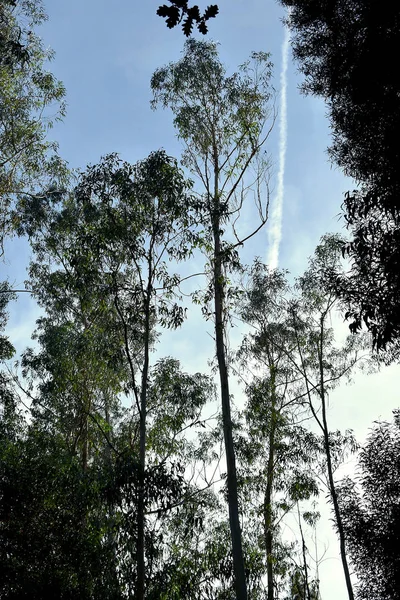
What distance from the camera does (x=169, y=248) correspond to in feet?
36.7

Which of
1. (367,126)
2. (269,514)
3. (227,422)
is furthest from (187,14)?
(269,514)

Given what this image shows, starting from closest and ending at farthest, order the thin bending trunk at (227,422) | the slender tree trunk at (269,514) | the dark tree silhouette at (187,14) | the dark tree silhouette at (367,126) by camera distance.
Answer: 1. the dark tree silhouette at (187,14)
2. the dark tree silhouette at (367,126)
3. the thin bending trunk at (227,422)
4. the slender tree trunk at (269,514)

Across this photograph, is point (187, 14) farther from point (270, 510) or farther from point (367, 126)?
point (270, 510)

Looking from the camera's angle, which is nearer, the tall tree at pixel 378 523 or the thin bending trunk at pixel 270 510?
the tall tree at pixel 378 523

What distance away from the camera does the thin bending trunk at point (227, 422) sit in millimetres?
8805

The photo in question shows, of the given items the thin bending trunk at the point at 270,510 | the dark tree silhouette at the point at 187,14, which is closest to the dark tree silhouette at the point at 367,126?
the dark tree silhouette at the point at 187,14

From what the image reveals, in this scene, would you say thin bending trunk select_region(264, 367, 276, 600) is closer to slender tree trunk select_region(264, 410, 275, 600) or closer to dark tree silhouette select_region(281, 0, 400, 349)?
slender tree trunk select_region(264, 410, 275, 600)

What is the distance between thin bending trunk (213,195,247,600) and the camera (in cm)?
880

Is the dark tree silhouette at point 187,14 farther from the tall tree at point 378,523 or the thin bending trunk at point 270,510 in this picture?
the thin bending trunk at point 270,510

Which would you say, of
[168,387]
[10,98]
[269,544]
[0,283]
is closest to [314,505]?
[269,544]

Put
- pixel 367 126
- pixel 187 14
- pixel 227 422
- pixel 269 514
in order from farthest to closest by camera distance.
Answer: pixel 269 514 → pixel 227 422 → pixel 367 126 → pixel 187 14

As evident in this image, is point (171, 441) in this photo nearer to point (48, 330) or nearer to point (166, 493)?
point (166, 493)

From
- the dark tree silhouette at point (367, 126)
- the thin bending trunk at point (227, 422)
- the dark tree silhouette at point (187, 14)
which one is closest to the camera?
the dark tree silhouette at point (187, 14)

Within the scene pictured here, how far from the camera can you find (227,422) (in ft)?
31.5
